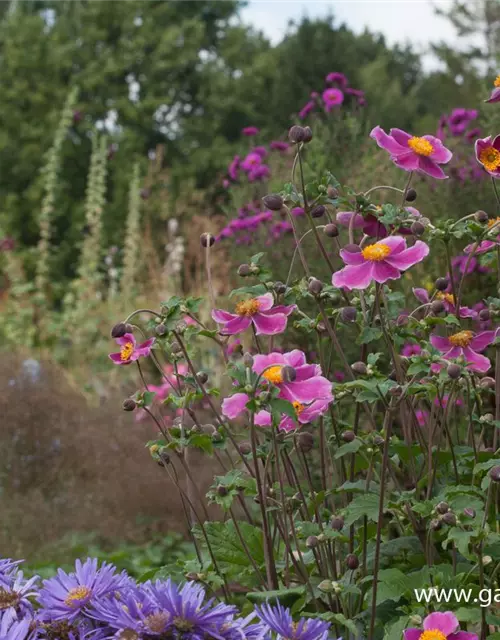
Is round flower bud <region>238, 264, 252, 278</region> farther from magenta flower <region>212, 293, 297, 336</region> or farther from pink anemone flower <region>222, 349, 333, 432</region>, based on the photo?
pink anemone flower <region>222, 349, 333, 432</region>

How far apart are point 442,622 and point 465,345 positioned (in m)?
0.54

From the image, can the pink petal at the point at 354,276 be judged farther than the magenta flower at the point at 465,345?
No

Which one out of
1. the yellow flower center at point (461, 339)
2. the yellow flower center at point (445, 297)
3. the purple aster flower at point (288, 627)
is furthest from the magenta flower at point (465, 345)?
the purple aster flower at point (288, 627)

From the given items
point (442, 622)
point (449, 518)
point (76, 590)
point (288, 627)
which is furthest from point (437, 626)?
point (76, 590)

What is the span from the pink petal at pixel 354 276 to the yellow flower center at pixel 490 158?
0.33 meters

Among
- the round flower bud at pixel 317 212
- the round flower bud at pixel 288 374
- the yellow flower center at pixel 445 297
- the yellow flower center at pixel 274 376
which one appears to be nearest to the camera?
the round flower bud at pixel 288 374

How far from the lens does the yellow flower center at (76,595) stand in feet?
3.44

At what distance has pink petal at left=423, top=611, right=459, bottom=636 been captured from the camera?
4.15 ft

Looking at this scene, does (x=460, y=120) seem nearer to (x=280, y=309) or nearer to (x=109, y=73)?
(x=280, y=309)

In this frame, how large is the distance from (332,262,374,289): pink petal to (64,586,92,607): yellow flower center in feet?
2.04

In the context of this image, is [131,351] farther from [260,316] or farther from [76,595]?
[76,595]

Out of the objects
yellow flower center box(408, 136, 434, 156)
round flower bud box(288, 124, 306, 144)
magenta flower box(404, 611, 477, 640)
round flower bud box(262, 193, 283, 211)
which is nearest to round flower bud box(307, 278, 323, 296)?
round flower bud box(262, 193, 283, 211)

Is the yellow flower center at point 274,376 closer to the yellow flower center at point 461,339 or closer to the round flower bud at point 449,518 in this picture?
the round flower bud at point 449,518

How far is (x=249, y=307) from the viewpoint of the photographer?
4.88ft
